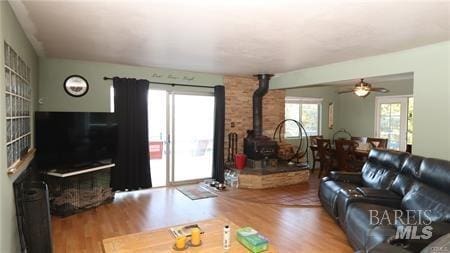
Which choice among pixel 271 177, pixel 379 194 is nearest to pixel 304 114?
pixel 271 177

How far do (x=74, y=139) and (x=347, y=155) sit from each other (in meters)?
4.94

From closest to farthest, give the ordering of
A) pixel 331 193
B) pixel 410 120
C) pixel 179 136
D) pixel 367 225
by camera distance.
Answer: pixel 367 225, pixel 331 193, pixel 179 136, pixel 410 120

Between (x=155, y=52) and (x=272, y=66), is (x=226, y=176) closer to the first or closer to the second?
(x=272, y=66)

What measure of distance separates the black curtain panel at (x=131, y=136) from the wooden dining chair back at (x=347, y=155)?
12.5ft

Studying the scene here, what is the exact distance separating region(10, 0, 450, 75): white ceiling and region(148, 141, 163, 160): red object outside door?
178 cm

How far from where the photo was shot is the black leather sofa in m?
2.29

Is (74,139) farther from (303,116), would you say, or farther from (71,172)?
(303,116)

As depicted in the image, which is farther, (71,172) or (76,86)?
(76,86)

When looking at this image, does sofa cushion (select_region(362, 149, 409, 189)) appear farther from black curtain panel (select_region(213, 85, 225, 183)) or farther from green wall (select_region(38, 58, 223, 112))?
green wall (select_region(38, 58, 223, 112))

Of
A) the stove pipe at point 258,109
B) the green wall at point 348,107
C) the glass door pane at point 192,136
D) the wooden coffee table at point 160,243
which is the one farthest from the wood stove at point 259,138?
the wooden coffee table at point 160,243

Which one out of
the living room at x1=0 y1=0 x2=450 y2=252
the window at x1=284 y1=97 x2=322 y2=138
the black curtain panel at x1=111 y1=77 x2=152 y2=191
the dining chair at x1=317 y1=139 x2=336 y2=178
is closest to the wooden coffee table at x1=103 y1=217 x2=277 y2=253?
the living room at x1=0 y1=0 x2=450 y2=252

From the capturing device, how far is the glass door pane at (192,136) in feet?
18.6

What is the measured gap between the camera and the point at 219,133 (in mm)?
5836

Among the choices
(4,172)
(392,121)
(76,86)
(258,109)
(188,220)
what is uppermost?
(76,86)
